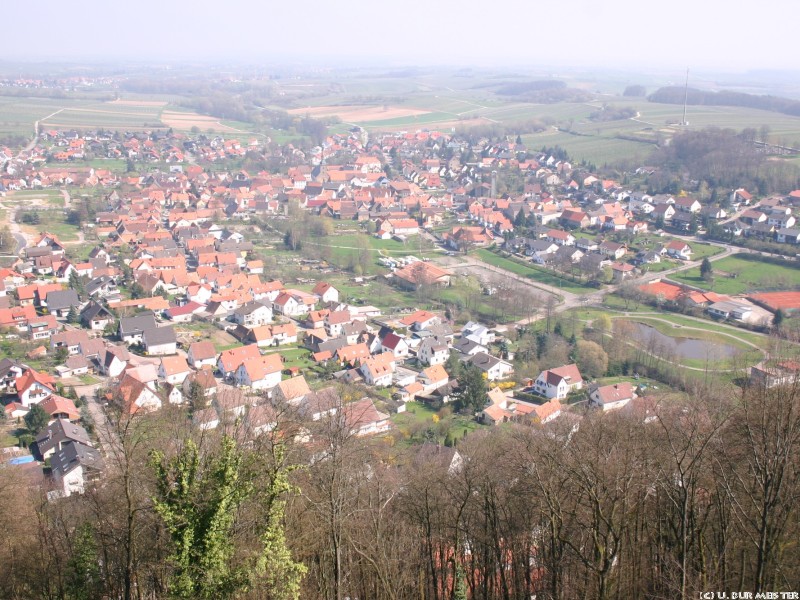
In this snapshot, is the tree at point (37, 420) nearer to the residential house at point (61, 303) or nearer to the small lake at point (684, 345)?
the residential house at point (61, 303)

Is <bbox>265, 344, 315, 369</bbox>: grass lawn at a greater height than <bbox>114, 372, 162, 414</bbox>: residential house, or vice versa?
<bbox>114, 372, 162, 414</bbox>: residential house

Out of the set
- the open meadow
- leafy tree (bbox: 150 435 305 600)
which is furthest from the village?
the open meadow

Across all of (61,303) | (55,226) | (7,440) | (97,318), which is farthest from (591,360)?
(55,226)

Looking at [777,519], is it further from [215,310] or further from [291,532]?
[215,310]

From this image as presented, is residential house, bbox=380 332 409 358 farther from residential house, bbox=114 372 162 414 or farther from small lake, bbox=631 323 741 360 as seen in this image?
small lake, bbox=631 323 741 360

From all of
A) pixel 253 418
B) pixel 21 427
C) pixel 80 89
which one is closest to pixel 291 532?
pixel 253 418

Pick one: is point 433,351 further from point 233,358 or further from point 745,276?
point 745,276

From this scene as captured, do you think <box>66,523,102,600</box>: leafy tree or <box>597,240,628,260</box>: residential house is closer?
<box>66,523,102,600</box>: leafy tree
